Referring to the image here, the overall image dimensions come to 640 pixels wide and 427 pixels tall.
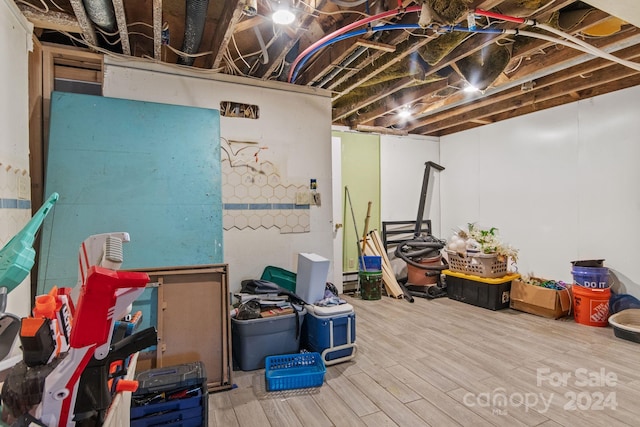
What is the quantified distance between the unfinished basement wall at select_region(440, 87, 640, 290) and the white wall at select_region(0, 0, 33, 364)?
200 inches

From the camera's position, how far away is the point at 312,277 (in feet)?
8.52

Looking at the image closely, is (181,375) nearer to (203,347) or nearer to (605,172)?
(203,347)

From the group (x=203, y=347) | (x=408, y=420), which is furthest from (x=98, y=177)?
Answer: (x=408, y=420)

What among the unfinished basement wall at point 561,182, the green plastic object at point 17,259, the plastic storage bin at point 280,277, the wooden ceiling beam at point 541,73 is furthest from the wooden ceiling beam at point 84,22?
the unfinished basement wall at point 561,182

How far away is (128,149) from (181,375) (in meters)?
1.71

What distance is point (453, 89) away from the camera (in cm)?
345

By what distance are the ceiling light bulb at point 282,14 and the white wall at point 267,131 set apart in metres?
1.08

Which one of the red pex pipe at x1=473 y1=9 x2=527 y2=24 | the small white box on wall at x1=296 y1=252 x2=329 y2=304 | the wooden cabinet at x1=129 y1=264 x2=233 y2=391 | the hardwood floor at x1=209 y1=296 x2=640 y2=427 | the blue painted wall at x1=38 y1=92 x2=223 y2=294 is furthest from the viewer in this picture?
the small white box on wall at x1=296 y1=252 x2=329 y2=304

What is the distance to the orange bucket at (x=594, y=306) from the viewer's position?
313 cm

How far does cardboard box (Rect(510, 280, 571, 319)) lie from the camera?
11.1ft

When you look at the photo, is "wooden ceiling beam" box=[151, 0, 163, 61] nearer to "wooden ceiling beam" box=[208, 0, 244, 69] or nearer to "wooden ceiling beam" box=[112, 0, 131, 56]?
"wooden ceiling beam" box=[112, 0, 131, 56]

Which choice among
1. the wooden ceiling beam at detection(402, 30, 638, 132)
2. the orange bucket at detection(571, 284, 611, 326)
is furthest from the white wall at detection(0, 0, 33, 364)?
the orange bucket at detection(571, 284, 611, 326)

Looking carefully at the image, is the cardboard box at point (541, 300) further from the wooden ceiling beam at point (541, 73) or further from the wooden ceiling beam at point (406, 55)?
the wooden ceiling beam at point (406, 55)

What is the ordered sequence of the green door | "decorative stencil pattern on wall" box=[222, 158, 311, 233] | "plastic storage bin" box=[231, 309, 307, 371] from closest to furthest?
"plastic storage bin" box=[231, 309, 307, 371]
"decorative stencil pattern on wall" box=[222, 158, 311, 233]
the green door
